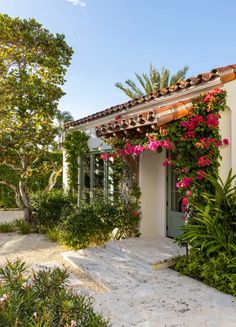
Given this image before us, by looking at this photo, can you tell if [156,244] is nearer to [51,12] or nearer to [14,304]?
[14,304]

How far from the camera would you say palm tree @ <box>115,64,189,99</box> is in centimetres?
2016

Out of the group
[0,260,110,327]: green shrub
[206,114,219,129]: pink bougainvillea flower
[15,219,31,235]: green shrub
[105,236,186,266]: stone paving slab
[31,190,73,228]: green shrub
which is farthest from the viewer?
[31,190,73,228]: green shrub

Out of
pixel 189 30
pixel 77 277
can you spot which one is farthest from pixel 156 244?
pixel 189 30

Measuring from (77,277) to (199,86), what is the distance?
535 cm

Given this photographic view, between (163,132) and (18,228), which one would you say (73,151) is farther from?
(163,132)

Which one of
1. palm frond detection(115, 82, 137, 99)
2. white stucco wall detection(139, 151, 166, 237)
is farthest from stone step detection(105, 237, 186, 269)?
palm frond detection(115, 82, 137, 99)

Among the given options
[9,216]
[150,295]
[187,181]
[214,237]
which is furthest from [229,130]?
[9,216]

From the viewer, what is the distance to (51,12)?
11.2 m

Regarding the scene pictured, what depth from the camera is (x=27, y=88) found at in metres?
10.1

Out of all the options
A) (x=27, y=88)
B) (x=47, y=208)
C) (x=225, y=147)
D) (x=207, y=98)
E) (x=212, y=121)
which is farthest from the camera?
(x=47, y=208)

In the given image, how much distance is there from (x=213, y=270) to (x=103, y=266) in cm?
269

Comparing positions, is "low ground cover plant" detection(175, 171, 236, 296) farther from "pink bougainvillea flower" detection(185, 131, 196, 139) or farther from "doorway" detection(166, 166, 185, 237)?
"doorway" detection(166, 166, 185, 237)

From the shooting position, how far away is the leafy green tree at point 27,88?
401 inches

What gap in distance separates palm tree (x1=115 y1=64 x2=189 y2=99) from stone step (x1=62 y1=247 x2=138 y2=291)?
1516 centimetres
